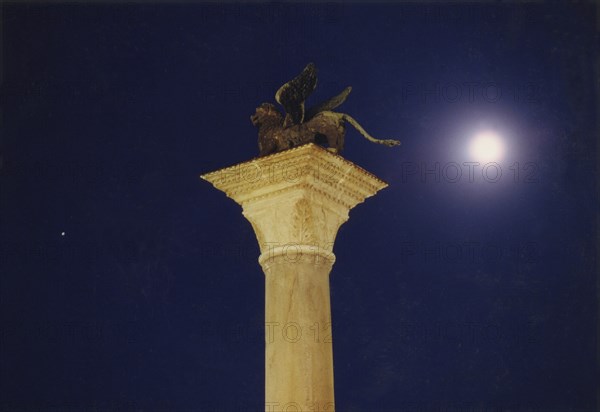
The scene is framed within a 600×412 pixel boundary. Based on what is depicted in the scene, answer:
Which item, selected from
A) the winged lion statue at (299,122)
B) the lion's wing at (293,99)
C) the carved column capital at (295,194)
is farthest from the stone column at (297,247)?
the lion's wing at (293,99)

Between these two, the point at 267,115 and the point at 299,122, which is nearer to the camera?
the point at 299,122

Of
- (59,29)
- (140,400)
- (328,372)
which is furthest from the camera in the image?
(59,29)

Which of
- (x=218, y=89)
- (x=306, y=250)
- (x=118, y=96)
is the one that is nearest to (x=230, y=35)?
(x=218, y=89)

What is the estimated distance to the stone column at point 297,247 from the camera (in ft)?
29.3

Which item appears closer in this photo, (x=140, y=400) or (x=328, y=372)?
(x=328, y=372)

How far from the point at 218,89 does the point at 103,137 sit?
3.05 m

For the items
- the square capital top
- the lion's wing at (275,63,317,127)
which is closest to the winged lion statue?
the lion's wing at (275,63,317,127)

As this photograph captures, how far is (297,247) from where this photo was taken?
940 cm

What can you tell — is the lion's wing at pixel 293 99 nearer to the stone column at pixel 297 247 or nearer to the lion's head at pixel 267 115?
the lion's head at pixel 267 115

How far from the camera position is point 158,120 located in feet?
74.7

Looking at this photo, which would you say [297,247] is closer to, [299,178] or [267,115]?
[299,178]

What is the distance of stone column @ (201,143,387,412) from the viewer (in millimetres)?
8938

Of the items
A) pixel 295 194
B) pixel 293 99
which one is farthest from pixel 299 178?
pixel 293 99

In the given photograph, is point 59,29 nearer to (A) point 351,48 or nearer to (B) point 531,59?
(A) point 351,48
